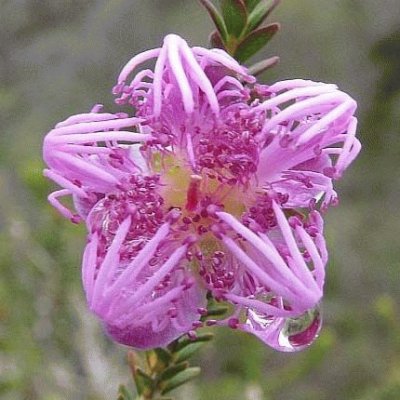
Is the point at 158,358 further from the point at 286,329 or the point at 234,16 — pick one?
the point at 234,16

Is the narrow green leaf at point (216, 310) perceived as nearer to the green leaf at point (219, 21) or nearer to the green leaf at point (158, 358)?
the green leaf at point (158, 358)

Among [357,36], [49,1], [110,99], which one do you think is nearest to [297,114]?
[110,99]

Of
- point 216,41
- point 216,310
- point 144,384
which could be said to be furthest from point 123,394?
point 216,41

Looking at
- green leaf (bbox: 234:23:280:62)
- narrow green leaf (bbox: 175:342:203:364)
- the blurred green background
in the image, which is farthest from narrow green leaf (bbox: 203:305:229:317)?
the blurred green background

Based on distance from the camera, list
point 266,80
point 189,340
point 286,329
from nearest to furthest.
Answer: point 286,329 → point 189,340 → point 266,80

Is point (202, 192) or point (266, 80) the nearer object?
point (202, 192)

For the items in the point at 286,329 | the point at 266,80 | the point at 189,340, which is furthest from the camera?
the point at 266,80
